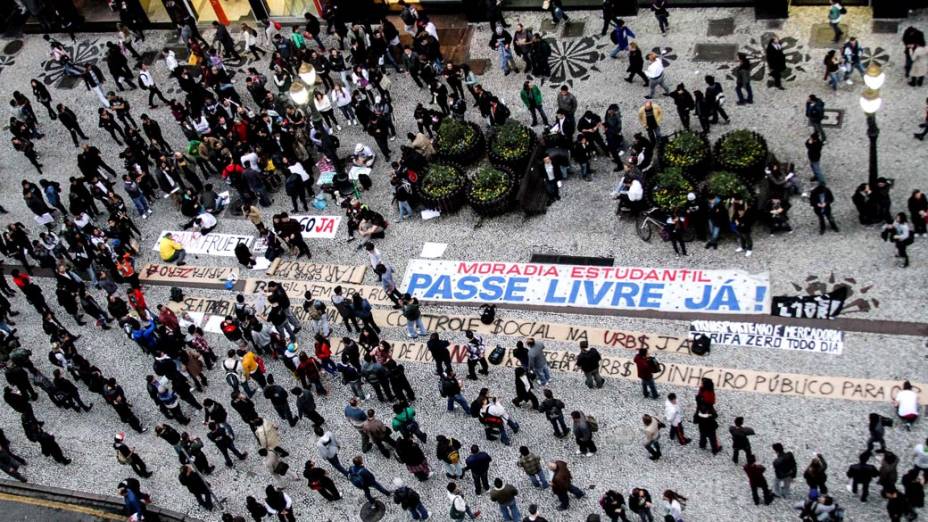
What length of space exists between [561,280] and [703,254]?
11.4ft

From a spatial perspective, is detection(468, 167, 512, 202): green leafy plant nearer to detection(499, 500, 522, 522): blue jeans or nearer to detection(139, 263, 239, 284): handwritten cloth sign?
detection(139, 263, 239, 284): handwritten cloth sign

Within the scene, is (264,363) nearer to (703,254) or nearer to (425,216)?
(425,216)

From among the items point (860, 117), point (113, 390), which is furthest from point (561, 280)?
point (113, 390)

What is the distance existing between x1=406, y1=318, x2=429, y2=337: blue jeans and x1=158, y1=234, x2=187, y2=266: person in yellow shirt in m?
7.81

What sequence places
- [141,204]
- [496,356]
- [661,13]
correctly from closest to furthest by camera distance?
[496,356], [141,204], [661,13]

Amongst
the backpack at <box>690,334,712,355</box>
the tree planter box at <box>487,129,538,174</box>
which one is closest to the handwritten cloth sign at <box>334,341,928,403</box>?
the backpack at <box>690,334,712,355</box>

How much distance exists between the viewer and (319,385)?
2298 cm

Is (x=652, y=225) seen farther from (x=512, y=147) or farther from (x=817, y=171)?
(x=512, y=147)

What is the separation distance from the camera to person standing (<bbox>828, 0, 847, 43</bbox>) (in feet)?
91.7

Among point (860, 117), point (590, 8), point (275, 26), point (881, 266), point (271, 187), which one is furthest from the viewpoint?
point (275, 26)

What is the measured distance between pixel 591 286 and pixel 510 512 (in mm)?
6822

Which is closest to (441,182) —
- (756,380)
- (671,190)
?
(671,190)

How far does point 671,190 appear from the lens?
24.4 meters

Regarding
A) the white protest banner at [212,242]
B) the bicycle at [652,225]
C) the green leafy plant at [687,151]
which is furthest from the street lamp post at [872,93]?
the white protest banner at [212,242]
